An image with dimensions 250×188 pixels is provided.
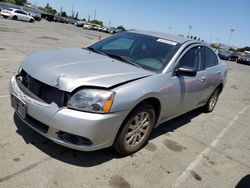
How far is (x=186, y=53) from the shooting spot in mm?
4469

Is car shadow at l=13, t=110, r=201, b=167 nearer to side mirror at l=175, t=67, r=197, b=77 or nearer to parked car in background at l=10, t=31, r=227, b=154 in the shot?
parked car in background at l=10, t=31, r=227, b=154

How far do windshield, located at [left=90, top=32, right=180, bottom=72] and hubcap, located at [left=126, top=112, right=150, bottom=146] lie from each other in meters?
0.71

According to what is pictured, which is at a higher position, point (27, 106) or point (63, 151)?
point (27, 106)

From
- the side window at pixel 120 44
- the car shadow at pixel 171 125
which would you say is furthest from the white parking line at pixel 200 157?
the side window at pixel 120 44

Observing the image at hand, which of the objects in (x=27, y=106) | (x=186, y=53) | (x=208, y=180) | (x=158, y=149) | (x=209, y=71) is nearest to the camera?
(x=27, y=106)

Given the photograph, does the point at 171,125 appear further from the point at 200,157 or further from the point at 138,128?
the point at 138,128

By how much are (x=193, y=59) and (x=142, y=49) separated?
989 millimetres

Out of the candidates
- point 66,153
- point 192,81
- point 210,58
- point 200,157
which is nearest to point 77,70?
point 66,153

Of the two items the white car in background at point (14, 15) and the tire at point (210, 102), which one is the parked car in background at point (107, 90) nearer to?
the tire at point (210, 102)

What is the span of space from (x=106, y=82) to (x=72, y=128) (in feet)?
2.12

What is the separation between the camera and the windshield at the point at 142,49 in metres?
4.11

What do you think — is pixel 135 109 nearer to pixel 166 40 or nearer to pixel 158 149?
pixel 158 149

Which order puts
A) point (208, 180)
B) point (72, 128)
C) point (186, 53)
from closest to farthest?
point (72, 128) < point (208, 180) < point (186, 53)

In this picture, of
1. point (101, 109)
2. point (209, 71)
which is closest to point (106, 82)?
point (101, 109)
